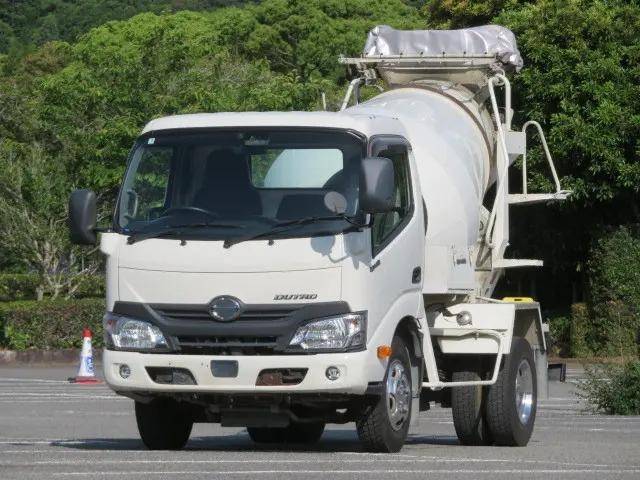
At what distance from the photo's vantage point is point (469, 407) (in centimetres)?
1462

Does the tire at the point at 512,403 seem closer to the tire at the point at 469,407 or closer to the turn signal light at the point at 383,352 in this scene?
the tire at the point at 469,407

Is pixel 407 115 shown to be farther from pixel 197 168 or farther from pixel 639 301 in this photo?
pixel 639 301

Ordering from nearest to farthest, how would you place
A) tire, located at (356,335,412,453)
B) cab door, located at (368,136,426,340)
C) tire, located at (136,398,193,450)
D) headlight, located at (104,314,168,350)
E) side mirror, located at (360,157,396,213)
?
side mirror, located at (360,157,396,213) < headlight, located at (104,314,168,350) < cab door, located at (368,136,426,340) < tire, located at (356,335,412,453) < tire, located at (136,398,193,450)

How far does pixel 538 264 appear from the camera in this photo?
15898 mm

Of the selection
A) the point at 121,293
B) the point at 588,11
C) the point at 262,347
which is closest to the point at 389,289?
the point at 262,347

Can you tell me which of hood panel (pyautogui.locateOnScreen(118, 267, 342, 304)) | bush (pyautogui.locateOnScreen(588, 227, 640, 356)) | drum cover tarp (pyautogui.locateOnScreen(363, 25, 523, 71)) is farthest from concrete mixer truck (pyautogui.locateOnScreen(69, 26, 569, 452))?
bush (pyautogui.locateOnScreen(588, 227, 640, 356))

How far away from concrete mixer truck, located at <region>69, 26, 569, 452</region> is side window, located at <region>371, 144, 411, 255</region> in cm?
2

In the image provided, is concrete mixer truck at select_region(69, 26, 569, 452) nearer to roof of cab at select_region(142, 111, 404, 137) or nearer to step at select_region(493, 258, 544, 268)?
roof of cab at select_region(142, 111, 404, 137)

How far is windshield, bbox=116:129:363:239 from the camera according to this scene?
1255 cm

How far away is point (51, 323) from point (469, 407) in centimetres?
2202

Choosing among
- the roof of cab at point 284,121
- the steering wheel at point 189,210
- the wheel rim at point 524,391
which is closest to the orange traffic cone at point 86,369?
the wheel rim at point 524,391

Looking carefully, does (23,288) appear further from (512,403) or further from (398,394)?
(398,394)

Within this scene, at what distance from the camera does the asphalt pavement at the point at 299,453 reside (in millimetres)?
11086

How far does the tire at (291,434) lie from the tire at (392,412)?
6.69ft
